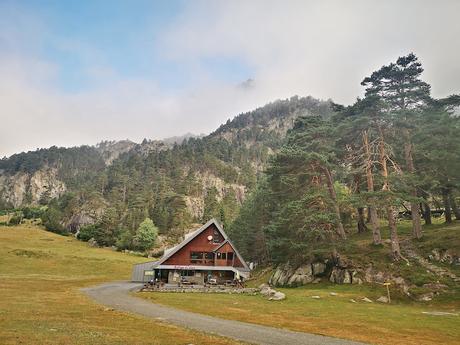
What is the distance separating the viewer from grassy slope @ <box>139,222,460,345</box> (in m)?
19.0

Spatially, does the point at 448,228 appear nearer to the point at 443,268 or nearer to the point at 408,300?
the point at 443,268

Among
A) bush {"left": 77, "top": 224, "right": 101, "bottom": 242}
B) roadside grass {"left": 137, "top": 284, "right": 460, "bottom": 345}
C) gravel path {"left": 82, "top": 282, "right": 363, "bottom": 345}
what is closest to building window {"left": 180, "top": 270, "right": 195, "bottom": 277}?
roadside grass {"left": 137, "top": 284, "right": 460, "bottom": 345}

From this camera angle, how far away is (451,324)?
71.9ft

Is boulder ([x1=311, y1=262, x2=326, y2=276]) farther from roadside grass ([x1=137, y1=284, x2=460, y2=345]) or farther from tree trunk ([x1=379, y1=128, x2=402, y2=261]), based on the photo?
tree trunk ([x1=379, y1=128, x2=402, y2=261])

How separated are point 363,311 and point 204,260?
30.7 metres

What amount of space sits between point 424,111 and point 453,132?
6.73 meters

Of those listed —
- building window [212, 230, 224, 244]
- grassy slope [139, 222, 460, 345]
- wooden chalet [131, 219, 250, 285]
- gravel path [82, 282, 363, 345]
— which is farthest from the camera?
building window [212, 230, 224, 244]

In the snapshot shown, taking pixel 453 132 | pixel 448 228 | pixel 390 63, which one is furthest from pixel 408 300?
pixel 390 63

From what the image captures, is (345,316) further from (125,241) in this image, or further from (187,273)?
(125,241)

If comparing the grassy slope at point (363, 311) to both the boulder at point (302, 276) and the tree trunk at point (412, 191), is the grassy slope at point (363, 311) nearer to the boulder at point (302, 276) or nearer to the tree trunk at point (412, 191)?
the tree trunk at point (412, 191)

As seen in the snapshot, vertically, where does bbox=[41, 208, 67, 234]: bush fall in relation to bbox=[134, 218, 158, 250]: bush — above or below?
above

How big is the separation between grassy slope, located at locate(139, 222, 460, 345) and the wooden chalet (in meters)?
15.4

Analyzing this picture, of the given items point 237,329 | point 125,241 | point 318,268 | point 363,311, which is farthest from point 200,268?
point 125,241

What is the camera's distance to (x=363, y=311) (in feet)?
88.3
